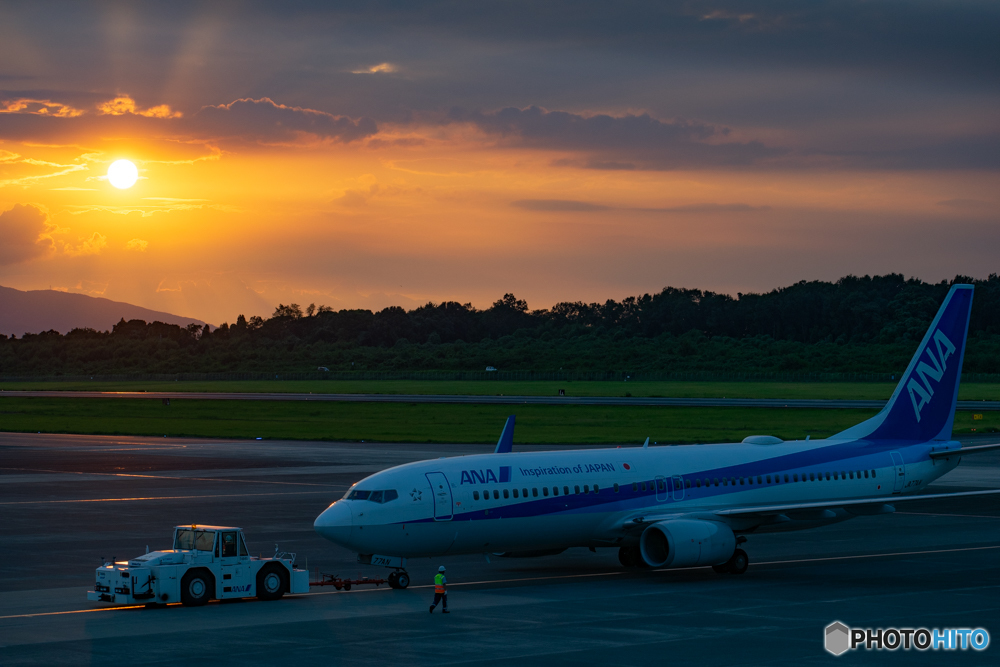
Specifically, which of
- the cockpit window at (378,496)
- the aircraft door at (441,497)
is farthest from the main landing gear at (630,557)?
the cockpit window at (378,496)

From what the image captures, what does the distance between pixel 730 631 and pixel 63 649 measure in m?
15.3

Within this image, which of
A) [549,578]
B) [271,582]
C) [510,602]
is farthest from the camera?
[549,578]

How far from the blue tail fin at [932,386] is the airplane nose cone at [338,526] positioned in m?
20.6

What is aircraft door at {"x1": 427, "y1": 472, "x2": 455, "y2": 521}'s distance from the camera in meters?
34.5

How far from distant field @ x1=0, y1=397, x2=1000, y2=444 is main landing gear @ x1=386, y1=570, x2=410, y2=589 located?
2441 inches

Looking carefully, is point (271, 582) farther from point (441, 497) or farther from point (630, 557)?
point (630, 557)

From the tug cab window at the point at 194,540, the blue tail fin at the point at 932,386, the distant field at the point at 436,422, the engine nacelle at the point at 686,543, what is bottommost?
the engine nacelle at the point at 686,543

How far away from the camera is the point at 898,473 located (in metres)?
44.9

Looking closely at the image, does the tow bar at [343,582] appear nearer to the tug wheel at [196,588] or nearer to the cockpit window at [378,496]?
the cockpit window at [378,496]

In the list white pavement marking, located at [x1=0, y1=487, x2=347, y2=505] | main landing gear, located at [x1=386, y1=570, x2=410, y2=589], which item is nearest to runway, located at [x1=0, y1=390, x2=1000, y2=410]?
white pavement marking, located at [x1=0, y1=487, x2=347, y2=505]

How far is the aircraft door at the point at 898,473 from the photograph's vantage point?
44.8m

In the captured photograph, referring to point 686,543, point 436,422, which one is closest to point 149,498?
point 686,543

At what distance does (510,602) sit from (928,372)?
847 inches

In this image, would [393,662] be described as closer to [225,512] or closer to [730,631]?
[730,631]
